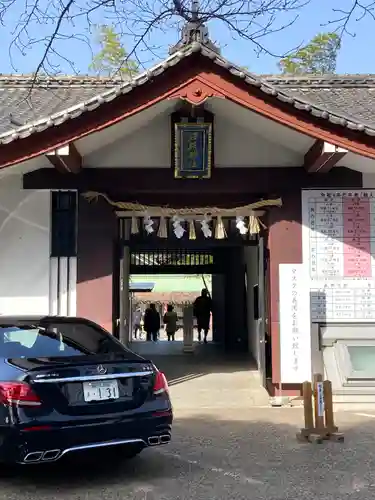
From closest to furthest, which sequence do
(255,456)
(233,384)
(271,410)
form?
1. (255,456)
2. (271,410)
3. (233,384)

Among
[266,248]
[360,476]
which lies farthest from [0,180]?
[360,476]

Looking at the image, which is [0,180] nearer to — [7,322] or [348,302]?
[7,322]

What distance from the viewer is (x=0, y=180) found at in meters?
9.88

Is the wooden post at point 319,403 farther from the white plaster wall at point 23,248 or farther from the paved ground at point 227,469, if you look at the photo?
the white plaster wall at point 23,248

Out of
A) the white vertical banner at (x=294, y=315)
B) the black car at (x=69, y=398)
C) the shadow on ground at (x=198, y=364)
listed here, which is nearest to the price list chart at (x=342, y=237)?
the white vertical banner at (x=294, y=315)

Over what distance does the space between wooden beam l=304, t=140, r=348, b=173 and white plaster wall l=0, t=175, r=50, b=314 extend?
4.06m

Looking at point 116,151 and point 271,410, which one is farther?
point 116,151

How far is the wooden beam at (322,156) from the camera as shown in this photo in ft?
28.5

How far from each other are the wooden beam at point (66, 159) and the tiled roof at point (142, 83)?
394mm

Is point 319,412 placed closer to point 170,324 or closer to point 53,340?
point 53,340

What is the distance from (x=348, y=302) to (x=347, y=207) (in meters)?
1.46

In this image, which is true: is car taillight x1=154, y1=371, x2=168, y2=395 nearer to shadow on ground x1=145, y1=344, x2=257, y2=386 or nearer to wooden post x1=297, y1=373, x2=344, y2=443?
wooden post x1=297, y1=373, x2=344, y2=443

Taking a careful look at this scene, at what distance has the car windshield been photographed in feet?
18.3

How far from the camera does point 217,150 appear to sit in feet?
32.3
